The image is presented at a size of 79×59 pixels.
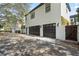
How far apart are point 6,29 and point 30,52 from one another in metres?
0.74

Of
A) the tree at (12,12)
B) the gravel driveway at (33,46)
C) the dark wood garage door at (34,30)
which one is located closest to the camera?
the gravel driveway at (33,46)

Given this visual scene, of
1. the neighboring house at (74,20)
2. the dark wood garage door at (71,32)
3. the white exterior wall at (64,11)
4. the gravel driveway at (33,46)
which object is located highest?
the white exterior wall at (64,11)

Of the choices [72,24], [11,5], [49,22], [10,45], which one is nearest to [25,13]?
[11,5]

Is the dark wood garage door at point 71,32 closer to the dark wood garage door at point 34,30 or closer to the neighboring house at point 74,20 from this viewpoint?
the neighboring house at point 74,20

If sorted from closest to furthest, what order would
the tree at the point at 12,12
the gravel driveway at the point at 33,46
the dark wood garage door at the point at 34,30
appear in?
the gravel driveway at the point at 33,46
the tree at the point at 12,12
the dark wood garage door at the point at 34,30

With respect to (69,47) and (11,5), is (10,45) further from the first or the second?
(69,47)

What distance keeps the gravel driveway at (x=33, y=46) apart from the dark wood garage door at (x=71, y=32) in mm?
121

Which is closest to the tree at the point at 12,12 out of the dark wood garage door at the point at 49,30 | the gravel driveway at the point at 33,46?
the gravel driveway at the point at 33,46

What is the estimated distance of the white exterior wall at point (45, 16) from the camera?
328 cm

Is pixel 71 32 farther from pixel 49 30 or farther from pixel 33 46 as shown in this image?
pixel 33 46

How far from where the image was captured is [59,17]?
3.27 meters

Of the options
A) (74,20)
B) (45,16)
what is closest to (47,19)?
(45,16)

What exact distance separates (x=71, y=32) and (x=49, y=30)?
51 centimetres

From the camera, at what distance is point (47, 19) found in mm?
3387
